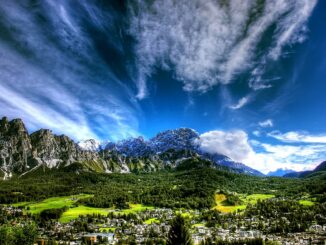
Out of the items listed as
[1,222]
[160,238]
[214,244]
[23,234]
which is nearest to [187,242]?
[214,244]

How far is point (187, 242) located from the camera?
7344 cm

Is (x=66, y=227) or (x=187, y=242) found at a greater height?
(x=66, y=227)

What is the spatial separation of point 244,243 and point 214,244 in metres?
13.5

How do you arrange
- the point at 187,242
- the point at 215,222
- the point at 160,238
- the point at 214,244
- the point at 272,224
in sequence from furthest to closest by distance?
the point at 215,222, the point at 272,224, the point at 160,238, the point at 214,244, the point at 187,242

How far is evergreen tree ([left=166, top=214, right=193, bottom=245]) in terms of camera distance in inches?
2881

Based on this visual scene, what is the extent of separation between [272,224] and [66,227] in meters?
115

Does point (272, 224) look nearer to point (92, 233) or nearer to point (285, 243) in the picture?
point (285, 243)

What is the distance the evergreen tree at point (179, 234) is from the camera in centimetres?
7319

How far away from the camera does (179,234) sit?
242ft

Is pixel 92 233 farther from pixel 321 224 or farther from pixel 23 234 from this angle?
pixel 321 224

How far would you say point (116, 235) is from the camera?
162 m

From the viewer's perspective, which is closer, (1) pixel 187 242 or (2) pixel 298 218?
(1) pixel 187 242

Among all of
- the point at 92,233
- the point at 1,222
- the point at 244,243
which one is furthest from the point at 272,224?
the point at 1,222

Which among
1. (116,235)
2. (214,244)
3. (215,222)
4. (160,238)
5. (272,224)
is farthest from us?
(215,222)
